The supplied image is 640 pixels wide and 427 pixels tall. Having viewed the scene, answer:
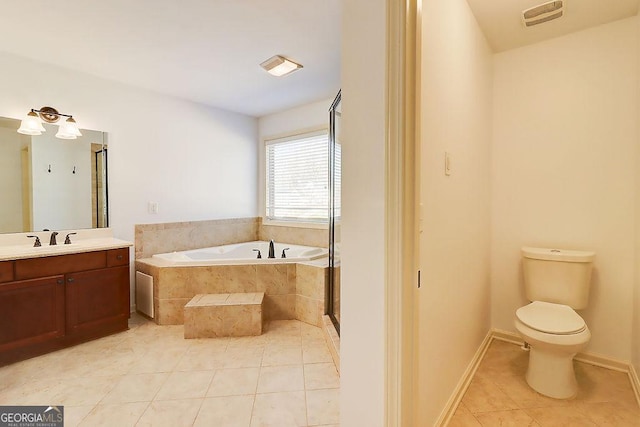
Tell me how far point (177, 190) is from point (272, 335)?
2.00 metres

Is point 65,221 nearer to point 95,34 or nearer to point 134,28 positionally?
point 95,34

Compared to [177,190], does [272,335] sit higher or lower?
lower

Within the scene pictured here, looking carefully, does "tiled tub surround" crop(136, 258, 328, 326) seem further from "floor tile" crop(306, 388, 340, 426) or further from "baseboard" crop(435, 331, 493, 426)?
"baseboard" crop(435, 331, 493, 426)

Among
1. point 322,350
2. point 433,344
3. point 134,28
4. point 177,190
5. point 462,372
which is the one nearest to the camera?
point 433,344

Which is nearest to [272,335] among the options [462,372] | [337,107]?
[462,372]

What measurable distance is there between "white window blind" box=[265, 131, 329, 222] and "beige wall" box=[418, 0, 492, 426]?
1.73 m

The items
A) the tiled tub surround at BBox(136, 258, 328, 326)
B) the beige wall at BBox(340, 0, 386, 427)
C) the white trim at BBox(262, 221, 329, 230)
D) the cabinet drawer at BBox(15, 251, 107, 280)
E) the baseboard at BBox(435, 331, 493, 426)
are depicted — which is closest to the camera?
the beige wall at BBox(340, 0, 386, 427)

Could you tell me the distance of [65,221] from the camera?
8.68ft

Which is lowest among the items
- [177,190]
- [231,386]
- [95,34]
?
[231,386]

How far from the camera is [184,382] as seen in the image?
6.12 feet

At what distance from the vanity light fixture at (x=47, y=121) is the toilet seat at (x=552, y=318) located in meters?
3.84

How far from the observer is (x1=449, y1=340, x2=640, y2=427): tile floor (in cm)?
154

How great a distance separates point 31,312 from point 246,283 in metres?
1.54

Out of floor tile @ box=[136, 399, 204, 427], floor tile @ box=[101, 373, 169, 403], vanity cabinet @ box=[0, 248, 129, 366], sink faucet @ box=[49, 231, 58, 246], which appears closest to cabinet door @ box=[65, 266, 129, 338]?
vanity cabinet @ box=[0, 248, 129, 366]
